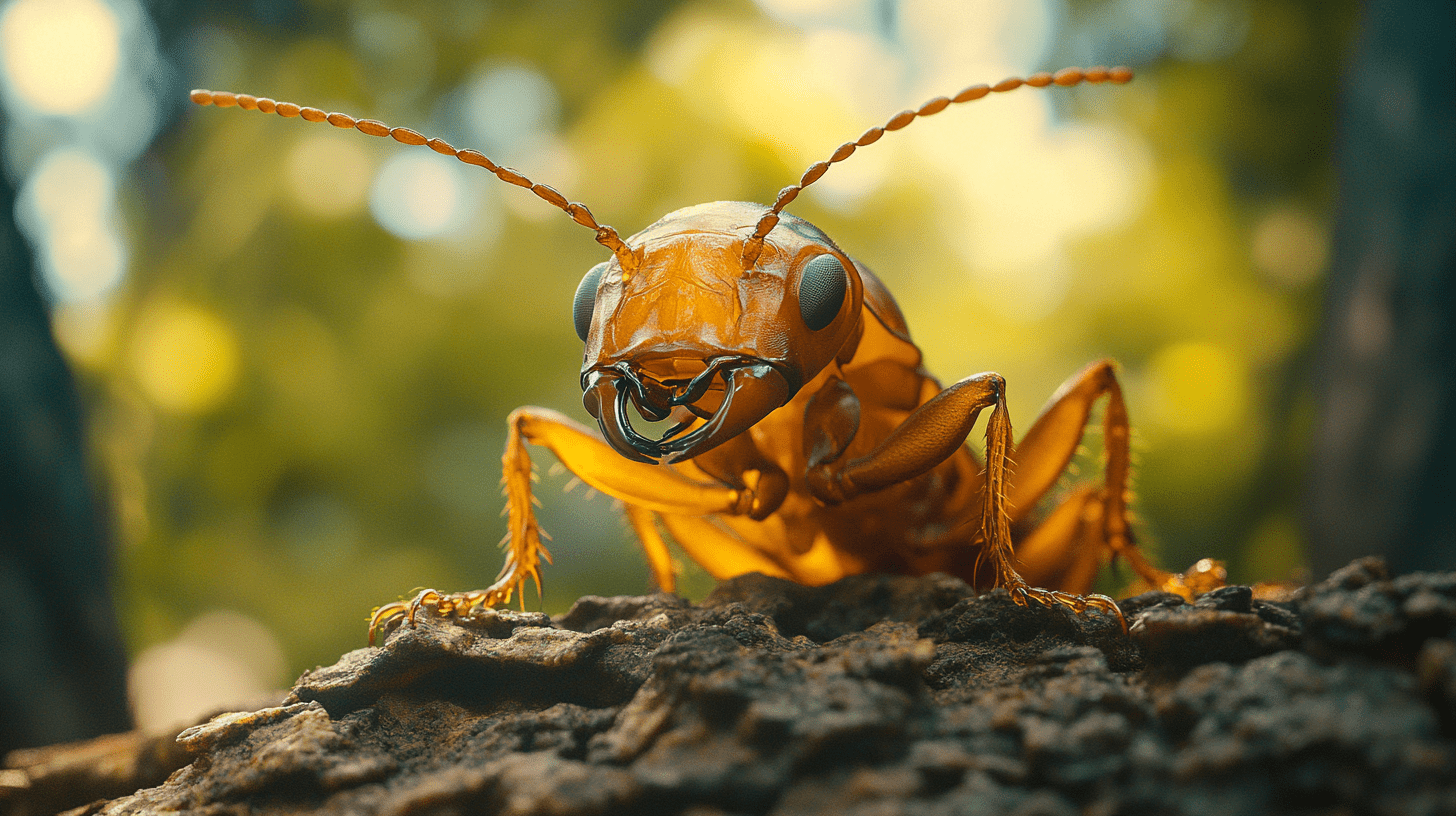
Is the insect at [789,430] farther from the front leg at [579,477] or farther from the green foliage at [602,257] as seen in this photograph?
the green foliage at [602,257]

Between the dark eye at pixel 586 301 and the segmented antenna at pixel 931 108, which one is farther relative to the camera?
the dark eye at pixel 586 301

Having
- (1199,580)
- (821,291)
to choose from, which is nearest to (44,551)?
(821,291)

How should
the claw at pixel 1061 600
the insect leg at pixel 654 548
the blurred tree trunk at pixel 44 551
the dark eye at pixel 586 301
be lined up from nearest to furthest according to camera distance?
the claw at pixel 1061 600
the dark eye at pixel 586 301
the insect leg at pixel 654 548
the blurred tree trunk at pixel 44 551

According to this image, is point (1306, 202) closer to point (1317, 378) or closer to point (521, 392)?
point (1317, 378)

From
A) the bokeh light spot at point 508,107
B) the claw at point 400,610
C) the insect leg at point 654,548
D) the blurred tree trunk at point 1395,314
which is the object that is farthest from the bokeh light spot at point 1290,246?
the claw at point 400,610

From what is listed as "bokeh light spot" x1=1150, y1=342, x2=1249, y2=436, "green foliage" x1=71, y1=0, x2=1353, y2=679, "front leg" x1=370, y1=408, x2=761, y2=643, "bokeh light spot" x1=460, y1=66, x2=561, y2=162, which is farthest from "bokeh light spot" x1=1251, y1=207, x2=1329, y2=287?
"front leg" x1=370, y1=408, x2=761, y2=643

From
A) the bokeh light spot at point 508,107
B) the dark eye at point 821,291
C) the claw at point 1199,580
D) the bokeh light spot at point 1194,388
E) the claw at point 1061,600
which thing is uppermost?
the bokeh light spot at point 508,107

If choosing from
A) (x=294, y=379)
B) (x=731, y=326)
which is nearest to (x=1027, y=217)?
(x=731, y=326)

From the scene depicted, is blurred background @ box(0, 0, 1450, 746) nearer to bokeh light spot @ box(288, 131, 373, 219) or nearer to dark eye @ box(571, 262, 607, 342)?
bokeh light spot @ box(288, 131, 373, 219)
